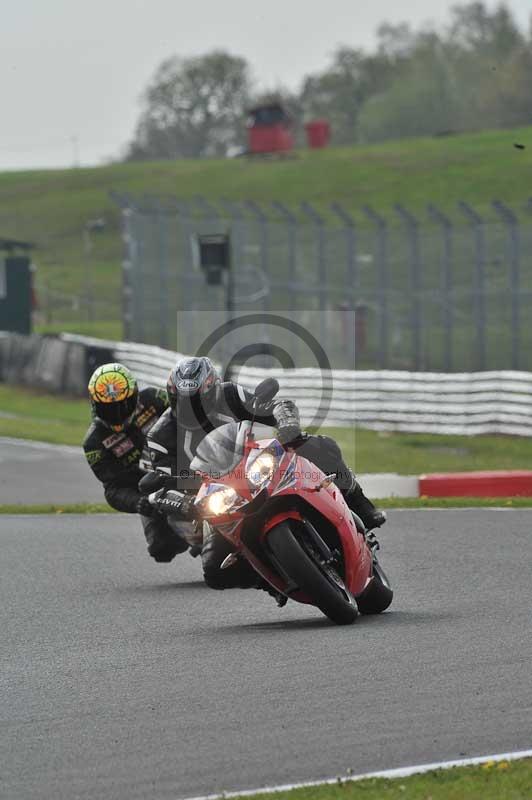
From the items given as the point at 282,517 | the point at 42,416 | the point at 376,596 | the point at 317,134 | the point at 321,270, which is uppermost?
the point at 317,134

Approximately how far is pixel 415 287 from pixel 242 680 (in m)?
17.7

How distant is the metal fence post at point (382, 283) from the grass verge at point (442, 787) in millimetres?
19348

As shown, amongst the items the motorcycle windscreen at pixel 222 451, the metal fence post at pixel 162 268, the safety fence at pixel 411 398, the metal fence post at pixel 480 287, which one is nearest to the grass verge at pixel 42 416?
the metal fence post at pixel 162 268

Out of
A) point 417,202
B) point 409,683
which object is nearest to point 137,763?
point 409,683

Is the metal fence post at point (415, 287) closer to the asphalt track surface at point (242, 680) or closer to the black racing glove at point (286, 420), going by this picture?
the asphalt track surface at point (242, 680)

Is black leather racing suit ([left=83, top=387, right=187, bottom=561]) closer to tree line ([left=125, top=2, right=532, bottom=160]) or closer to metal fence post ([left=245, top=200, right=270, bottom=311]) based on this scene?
metal fence post ([left=245, top=200, right=270, bottom=311])

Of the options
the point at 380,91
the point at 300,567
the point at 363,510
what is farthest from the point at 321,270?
the point at 380,91

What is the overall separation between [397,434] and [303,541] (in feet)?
48.7

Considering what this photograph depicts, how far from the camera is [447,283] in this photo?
2378 centimetres

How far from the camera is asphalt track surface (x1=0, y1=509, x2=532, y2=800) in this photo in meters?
5.75

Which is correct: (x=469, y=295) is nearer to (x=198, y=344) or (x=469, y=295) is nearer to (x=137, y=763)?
(x=198, y=344)

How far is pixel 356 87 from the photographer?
132 m

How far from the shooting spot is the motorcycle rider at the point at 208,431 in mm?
8188

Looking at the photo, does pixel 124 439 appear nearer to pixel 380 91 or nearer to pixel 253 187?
pixel 253 187
